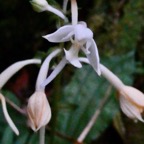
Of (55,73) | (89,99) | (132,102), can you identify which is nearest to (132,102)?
(132,102)

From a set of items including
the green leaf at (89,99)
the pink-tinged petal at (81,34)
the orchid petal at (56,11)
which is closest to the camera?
the pink-tinged petal at (81,34)

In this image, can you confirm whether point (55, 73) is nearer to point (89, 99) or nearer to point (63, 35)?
point (63, 35)

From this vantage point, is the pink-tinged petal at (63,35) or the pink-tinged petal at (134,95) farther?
the pink-tinged petal at (134,95)

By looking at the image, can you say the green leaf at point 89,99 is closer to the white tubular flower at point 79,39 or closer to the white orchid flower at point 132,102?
the white orchid flower at point 132,102

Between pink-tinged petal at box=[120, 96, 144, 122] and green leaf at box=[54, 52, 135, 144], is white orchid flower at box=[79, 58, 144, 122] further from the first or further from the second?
green leaf at box=[54, 52, 135, 144]

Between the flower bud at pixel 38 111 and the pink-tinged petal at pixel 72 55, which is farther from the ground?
the pink-tinged petal at pixel 72 55

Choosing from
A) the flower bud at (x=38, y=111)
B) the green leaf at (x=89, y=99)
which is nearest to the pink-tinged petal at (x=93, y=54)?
the flower bud at (x=38, y=111)

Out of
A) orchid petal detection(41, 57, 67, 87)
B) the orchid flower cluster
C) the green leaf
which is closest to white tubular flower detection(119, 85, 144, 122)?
the orchid flower cluster
